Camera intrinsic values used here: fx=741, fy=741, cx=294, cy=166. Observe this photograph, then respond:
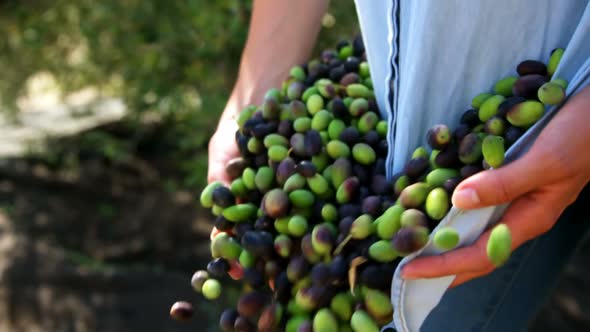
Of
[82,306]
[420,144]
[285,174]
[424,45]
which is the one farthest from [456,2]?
[82,306]

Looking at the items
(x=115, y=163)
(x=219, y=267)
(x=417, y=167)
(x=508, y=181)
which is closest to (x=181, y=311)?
(x=219, y=267)

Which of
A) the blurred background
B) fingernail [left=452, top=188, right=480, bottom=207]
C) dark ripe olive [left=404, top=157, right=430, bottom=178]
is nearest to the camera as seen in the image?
fingernail [left=452, top=188, right=480, bottom=207]

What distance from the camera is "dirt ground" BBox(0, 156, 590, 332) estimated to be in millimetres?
2688

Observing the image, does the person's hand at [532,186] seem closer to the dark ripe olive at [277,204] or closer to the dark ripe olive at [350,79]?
the dark ripe olive at [277,204]

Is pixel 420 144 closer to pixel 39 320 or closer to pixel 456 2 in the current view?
pixel 456 2

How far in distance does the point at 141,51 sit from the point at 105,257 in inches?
36.7

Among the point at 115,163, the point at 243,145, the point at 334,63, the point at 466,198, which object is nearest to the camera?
the point at 466,198

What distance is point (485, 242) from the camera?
823mm

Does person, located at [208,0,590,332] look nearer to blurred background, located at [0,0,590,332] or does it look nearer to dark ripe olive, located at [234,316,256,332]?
dark ripe olive, located at [234,316,256,332]

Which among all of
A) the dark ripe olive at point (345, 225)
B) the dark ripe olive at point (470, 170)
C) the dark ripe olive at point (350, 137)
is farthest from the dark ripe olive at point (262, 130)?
the dark ripe olive at point (470, 170)

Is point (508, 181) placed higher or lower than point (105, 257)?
lower

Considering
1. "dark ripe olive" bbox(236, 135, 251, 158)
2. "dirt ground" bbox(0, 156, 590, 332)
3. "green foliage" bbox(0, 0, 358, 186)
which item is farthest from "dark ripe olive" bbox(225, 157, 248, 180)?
"dirt ground" bbox(0, 156, 590, 332)

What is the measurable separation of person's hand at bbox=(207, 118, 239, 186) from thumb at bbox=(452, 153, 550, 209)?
17.3 inches

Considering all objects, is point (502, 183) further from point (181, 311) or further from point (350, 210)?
point (181, 311)
